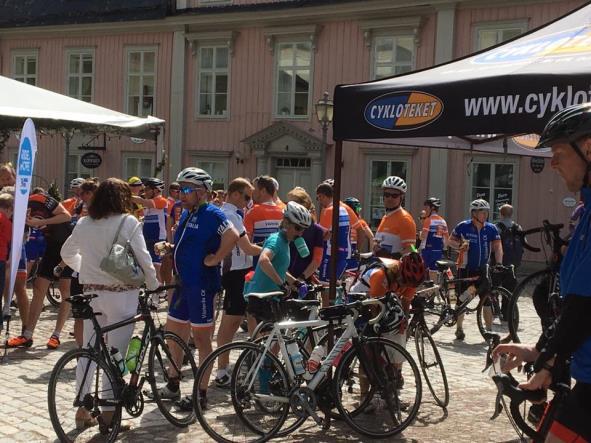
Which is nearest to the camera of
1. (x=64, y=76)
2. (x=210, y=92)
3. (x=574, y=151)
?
(x=574, y=151)

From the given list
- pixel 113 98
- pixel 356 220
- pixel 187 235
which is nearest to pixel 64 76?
pixel 113 98

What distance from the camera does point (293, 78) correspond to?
23.0m

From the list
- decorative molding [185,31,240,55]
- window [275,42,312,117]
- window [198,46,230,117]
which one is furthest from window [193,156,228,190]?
decorative molding [185,31,240,55]

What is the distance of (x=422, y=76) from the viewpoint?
219 inches

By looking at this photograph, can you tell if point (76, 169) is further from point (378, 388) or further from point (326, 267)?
point (378, 388)

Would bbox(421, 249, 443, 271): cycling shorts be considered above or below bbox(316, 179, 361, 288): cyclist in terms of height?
below

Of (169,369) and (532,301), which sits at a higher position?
(532,301)

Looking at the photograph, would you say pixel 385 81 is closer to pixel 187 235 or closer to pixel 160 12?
pixel 187 235

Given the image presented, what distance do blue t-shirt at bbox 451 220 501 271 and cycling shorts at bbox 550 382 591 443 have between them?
718cm

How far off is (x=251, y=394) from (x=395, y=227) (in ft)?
8.81

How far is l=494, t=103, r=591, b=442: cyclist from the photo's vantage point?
2.73 metres

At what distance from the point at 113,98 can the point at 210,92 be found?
3.64 meters

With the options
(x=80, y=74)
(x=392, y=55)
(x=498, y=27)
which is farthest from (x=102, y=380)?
(x=80, y=74)

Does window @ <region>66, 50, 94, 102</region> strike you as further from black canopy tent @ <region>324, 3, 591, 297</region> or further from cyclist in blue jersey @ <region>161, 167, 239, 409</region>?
black canopy tent @ <region>324, 3, 591, 297</region>
